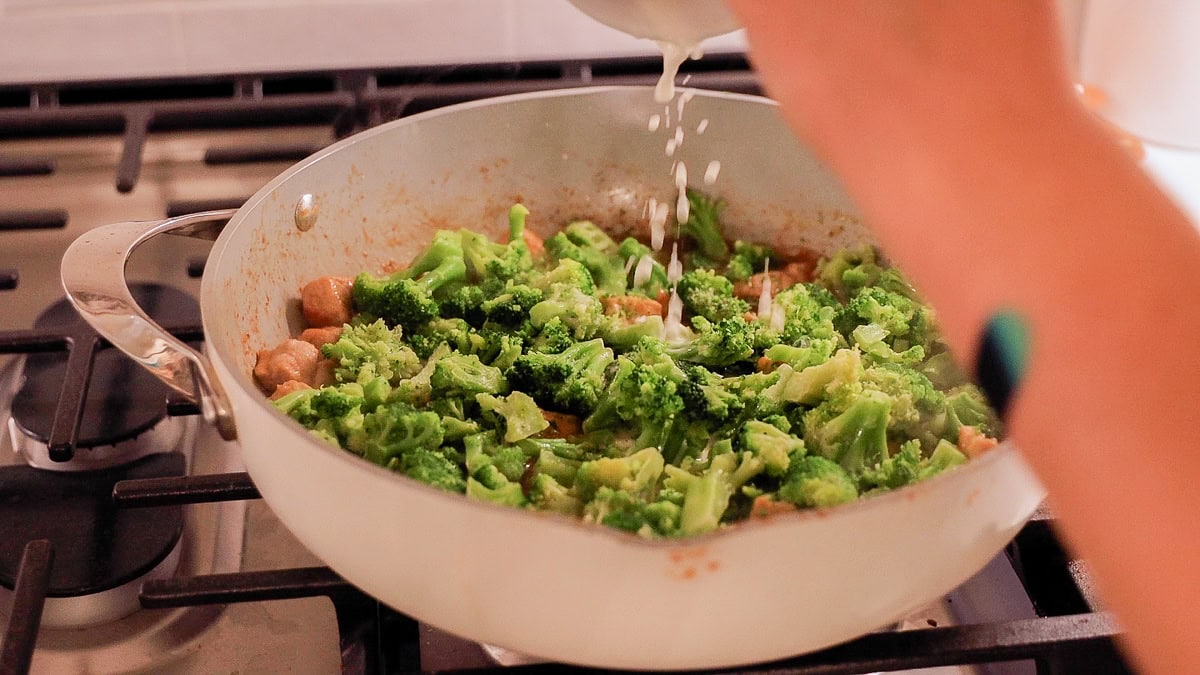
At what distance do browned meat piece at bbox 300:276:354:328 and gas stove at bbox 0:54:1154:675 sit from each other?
0.38ft

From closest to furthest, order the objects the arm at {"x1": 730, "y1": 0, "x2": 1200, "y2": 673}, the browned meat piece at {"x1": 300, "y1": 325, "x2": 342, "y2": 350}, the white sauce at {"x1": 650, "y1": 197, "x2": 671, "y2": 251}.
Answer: the arm at {"x1": 730, "y1": 0, "x2": 1200, "y2": 673} → the browned meat piece at {"x1": 300, "y1": 325, "x2": 342, "y2": 350} → the white sauce at {"x1": 650, "y1": 197, "x2": 671, "y2": 251}

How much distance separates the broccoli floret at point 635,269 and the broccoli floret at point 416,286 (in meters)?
0.19

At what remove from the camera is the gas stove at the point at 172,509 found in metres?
0.76

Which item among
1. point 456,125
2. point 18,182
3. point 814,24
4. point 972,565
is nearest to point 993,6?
point 814,24

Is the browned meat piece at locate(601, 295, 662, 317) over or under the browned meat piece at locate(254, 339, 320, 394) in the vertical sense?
over

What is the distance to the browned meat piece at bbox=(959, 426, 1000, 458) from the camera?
0.86m

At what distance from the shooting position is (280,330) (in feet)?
3.46

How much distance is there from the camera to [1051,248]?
489 mm

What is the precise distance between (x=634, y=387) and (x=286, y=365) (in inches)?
13.2

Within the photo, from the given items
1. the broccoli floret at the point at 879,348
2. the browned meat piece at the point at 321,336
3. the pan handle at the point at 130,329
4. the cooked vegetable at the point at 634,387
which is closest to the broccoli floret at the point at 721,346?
the cooked vegetable at the point at 634,387

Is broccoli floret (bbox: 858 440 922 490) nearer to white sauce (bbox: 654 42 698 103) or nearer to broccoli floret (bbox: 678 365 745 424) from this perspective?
broccoli floret (bbox: 678 365 745 424)

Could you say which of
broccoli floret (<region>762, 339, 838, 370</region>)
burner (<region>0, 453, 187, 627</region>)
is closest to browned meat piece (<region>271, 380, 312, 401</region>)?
burner (<region>0, 453, 187, 627</region>)

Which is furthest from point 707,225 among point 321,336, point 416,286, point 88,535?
point 88,535

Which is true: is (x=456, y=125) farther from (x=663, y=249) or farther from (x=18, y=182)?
(x=18, y=182)
